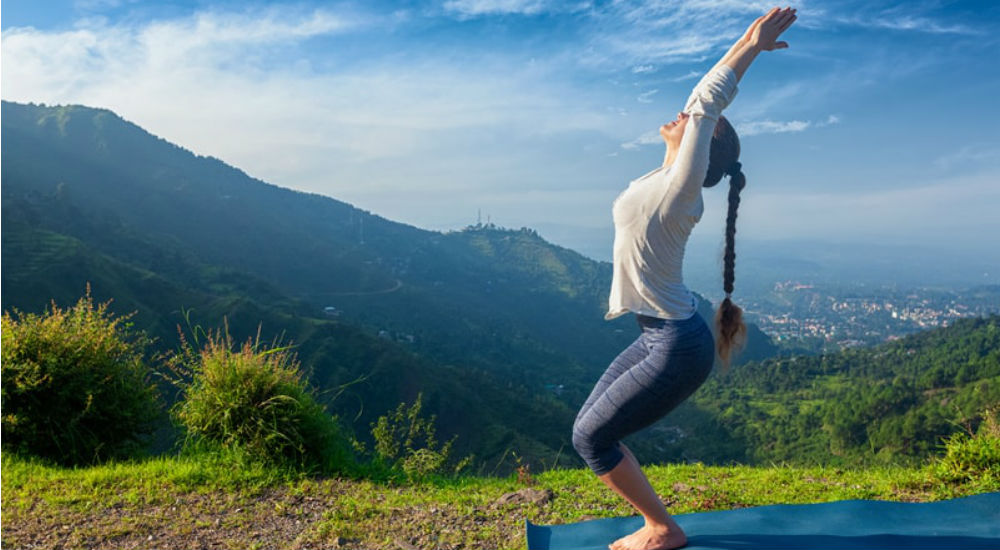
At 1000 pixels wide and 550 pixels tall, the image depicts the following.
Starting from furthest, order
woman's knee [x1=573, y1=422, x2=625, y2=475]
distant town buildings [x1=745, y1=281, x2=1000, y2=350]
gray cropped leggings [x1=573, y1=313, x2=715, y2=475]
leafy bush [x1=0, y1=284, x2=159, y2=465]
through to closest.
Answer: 1. distant town buildings [x1=745, y1=281, x2=1000, y2=350]
2. leafy bush [x1=0, y1=284, x2=159, y2=465]
3. woman's knee [x1=573, y1=422, x2=625, y2=475]
4. gray cropped leggings [x1=573, y1=313, x2=715, y2=475]

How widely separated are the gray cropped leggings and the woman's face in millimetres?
673

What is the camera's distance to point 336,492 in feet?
12.9

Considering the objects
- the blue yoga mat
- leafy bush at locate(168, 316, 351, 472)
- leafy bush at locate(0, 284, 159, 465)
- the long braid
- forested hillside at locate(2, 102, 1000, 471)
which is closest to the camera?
the long braid

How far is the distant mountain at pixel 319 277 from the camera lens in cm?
4016

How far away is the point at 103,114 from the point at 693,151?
133 metres

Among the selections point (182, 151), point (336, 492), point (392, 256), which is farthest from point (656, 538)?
point (182, 151)

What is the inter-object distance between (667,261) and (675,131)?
1.72 feet

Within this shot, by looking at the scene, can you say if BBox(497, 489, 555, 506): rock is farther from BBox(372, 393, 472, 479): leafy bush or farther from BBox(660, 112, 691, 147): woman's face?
BBox(660, 112, 691, 147): woman's face

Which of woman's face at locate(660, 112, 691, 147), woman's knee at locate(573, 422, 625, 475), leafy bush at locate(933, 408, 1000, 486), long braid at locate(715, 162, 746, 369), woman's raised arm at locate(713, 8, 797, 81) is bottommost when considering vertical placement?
leafy bush at locate(933, 408, 1000, 486)

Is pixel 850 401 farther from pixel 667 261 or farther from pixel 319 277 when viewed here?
pixel 319 277

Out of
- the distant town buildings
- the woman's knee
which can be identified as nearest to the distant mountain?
the distant town buildings

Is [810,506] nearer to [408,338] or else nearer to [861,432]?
[861,432]

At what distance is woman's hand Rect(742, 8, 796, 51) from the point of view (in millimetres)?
2356

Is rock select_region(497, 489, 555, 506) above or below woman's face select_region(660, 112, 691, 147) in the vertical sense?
below
